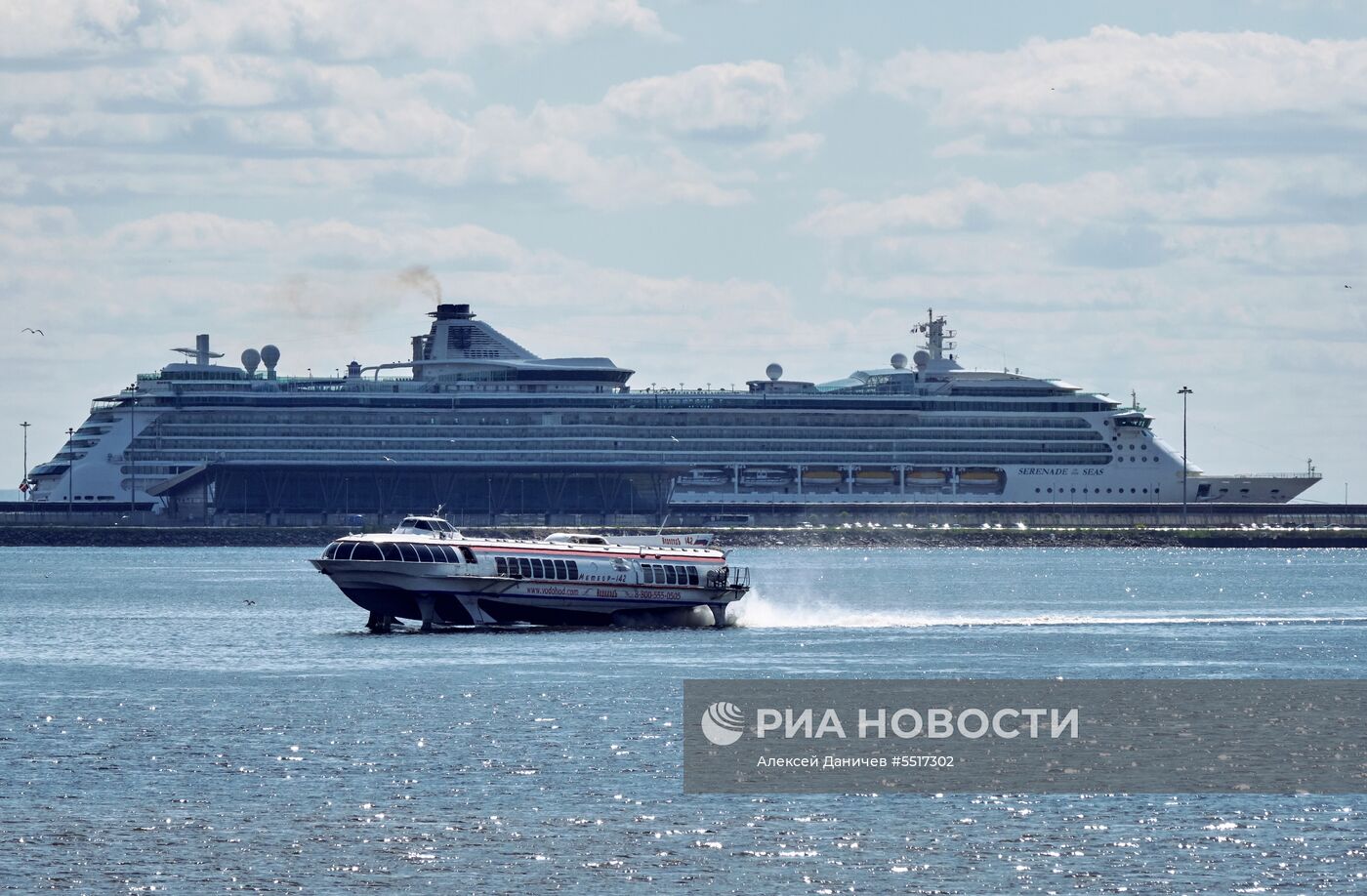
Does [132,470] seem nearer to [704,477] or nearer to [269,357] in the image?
[269,357]

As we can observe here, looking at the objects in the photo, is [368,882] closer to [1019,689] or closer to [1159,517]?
[1019,689]

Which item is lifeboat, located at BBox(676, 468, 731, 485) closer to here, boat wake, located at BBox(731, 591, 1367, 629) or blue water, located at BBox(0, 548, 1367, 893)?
boat wake, located at BBox(731, 591, 1367, 629)

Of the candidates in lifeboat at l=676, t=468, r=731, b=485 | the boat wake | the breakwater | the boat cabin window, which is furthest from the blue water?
lifeboat at l=676, t=468, r=731, b=485

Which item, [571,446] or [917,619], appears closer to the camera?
[917,619]

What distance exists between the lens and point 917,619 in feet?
253

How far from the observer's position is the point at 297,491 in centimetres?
17088

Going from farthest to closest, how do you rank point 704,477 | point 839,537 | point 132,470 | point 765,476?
1. point 765,476
2. point 704,477
3. point 132,470
4. point 839,537

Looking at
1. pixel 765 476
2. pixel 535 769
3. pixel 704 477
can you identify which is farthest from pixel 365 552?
pixel 765 476

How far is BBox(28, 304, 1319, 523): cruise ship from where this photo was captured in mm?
170500

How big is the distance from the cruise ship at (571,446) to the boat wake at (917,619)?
88188 millimetres

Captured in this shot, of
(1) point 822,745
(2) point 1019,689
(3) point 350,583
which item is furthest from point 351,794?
(3) point 350,583

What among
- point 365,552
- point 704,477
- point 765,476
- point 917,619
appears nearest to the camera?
point 365,552

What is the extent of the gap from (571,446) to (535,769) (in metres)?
135

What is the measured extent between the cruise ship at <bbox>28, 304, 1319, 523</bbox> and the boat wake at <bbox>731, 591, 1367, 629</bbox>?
8819 cm
